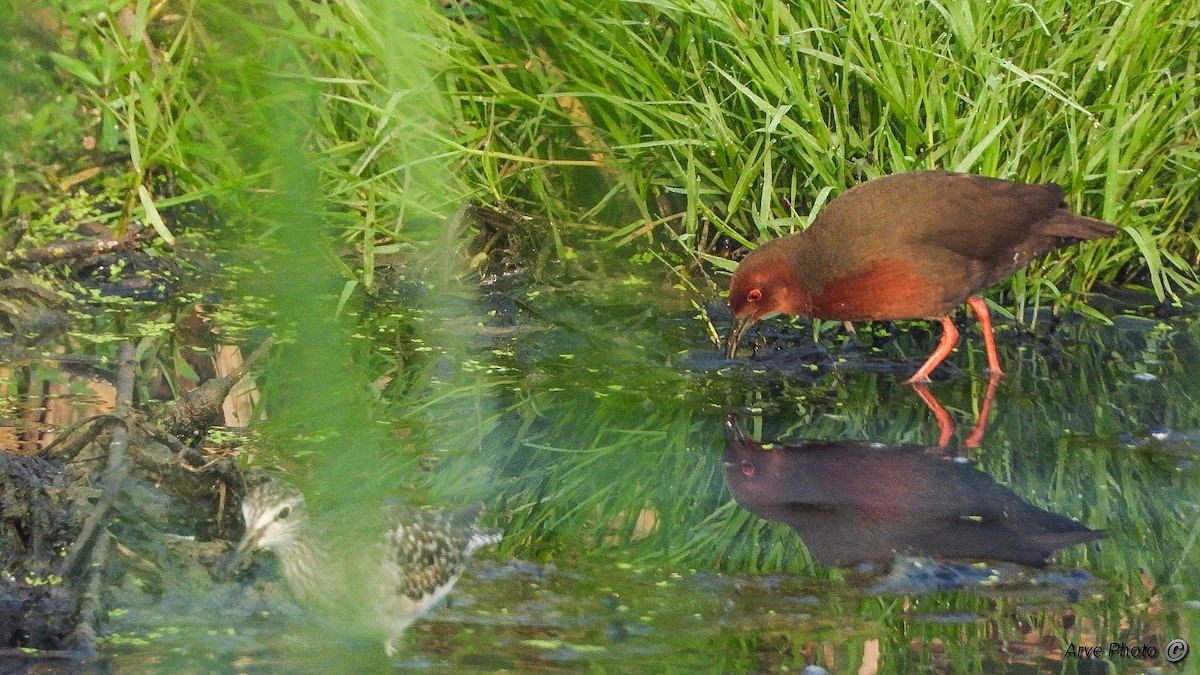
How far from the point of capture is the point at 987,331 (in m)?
3.82

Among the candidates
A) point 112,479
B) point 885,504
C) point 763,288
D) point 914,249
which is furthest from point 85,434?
point 914,249

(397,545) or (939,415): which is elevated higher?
(939,415)

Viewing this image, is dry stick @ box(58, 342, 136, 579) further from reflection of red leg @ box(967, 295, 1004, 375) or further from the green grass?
reflection of red leg @ box(967, 295, 1004, 375)

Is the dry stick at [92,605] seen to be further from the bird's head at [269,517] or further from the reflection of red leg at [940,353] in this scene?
the reflection of red leg at [940,353]

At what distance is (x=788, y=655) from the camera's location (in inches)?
80.4

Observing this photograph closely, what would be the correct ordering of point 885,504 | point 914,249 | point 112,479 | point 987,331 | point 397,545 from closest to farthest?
1. point 397,545
2. point 112,479
3. point 885,504
4. point 914,249
5. point 987,331

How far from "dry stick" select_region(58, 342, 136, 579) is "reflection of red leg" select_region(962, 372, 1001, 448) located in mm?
1897

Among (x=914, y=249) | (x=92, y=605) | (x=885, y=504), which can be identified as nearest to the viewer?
(x=92, y=605)

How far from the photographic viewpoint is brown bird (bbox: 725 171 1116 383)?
3.68 m

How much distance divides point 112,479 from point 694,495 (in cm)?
118

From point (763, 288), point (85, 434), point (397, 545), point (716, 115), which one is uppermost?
point (716, 115)

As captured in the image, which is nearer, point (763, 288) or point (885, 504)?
Result: point (885, 504)

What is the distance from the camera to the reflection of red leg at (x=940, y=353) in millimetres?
3686

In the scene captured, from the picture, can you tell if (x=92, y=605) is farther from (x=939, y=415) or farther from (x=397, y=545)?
(x=939, y=415)
